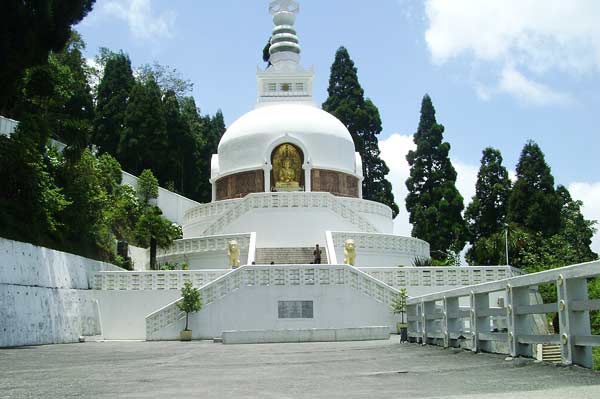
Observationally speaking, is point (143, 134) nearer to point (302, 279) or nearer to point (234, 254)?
point (234, 254)

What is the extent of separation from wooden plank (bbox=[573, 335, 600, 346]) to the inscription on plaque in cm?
1554

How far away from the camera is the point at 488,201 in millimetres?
46906

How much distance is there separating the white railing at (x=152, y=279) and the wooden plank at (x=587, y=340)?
17615 mm

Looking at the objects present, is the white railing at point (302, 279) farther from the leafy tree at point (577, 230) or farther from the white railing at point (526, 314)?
the leafy tree at point (577, 230)

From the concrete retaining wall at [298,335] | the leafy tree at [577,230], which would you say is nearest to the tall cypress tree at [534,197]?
the leafy tree at [577,230]

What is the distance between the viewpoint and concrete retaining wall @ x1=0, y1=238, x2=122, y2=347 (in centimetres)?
1755

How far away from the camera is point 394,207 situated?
5288 cm

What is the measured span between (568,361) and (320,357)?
16.6 ft

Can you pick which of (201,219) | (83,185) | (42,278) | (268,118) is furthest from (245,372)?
(268,118)

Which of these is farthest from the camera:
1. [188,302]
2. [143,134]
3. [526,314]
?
[143,134]

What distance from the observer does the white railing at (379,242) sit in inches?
1148

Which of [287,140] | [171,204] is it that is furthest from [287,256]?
[171,204]

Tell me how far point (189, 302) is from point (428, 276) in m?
8.38

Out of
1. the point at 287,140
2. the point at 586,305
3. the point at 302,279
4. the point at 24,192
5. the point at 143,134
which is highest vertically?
the point at 143,134
